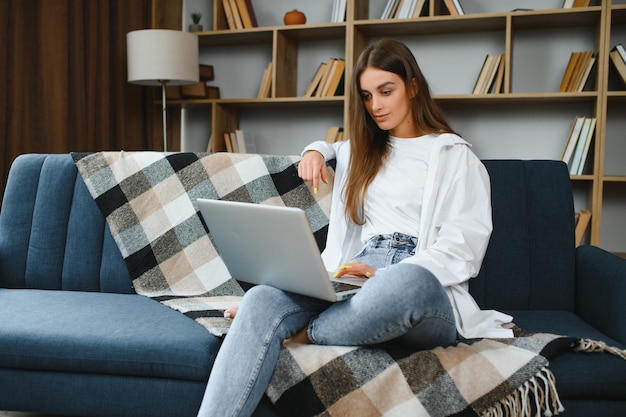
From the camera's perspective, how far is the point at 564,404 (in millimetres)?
1494

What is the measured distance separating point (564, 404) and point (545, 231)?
0.64 meters

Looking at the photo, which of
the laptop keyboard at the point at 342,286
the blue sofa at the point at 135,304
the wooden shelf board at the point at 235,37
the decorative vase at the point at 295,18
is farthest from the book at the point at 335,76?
the laptop keyboard at the point at 342,286

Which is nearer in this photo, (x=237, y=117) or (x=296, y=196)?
(x=296, y=196)

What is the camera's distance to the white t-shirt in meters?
1.82

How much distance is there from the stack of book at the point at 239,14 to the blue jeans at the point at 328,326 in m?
2.60

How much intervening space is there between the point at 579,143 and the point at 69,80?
250 centimetres

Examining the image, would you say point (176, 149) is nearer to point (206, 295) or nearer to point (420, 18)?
point (420, 18)

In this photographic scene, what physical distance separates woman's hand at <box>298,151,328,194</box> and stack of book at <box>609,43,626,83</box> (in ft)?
6.31

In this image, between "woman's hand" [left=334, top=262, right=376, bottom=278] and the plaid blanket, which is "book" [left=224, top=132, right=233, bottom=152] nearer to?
the plaid blanket

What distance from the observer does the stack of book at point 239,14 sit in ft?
12.6

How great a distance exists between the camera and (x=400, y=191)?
1.85 meters

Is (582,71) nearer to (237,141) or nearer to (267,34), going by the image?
(267,34)

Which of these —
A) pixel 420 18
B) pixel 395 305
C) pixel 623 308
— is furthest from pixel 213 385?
pixel 420 18

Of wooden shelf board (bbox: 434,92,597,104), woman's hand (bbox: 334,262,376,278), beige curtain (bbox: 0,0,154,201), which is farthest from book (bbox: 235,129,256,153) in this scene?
woman's hand (bbox: 334,262,376,278)
